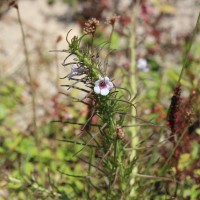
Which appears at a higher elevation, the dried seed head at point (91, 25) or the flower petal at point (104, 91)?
the dried seed head at point (91, 25)

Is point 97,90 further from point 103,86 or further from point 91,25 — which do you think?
point 91,25

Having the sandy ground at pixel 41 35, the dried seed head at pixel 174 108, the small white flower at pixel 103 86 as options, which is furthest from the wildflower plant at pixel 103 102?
the sandy ground at pixel 41 35

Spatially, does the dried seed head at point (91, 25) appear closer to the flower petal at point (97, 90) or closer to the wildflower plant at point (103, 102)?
the wildflower plant at point (103, 102)

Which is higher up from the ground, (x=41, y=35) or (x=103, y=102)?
(x=41, y=35)

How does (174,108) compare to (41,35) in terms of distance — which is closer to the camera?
(174,108)

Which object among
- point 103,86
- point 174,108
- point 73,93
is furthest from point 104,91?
point 73,93

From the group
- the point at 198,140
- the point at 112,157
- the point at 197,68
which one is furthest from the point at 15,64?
the point at 112,157

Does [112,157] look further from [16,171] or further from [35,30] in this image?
[35,30]

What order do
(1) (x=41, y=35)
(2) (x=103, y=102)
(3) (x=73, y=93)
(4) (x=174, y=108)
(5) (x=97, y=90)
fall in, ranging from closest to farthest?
(5) (x=97, y=90), (2) (x=103, y=102), (4) (x=174, y=108), (3) (x=73, y=93), (1) (x=41, y=35)

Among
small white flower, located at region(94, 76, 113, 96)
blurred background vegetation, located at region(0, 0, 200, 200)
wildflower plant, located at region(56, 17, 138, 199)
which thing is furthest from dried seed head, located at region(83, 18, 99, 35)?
blurred background vegetation, located at region(0, 0, 200, 200)
